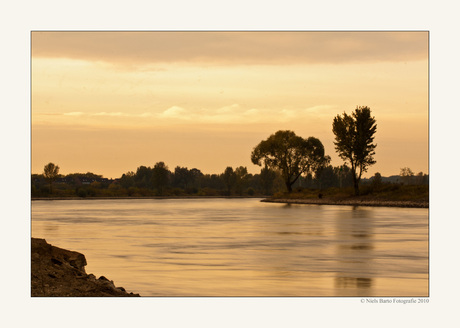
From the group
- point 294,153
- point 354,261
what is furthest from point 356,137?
point 354,261

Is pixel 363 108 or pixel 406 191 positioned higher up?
pixel 363 108

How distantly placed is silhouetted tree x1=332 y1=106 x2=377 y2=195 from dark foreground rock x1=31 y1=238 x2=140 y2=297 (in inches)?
3571

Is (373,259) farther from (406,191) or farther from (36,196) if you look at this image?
(36,196)

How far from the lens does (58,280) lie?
1838 cm

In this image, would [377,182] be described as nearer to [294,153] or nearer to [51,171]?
[294,153]

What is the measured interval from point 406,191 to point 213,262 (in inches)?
3272

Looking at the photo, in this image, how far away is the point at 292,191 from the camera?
484 feet

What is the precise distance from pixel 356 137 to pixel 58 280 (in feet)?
309

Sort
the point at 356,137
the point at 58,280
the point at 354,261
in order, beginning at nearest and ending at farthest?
1. the point at 58,280
2. the point at 354,261
3. the point at 356,137

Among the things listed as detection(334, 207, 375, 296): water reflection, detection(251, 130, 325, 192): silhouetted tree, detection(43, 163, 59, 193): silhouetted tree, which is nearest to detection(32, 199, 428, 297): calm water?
detection(334, 207, 375, 296): water reflection

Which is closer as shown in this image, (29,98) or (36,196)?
(29,98)

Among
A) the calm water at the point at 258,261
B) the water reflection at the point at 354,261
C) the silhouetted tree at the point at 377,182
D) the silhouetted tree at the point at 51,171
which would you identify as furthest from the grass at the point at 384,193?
the silhouetted tree at the point at 51,171

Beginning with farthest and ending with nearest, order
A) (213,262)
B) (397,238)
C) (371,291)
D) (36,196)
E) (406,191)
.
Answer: (36,196) < (406,191) < (397,238) < (213,262) < (371,291)

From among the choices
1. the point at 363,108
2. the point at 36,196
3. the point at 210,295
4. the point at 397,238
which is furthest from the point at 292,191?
the point at 210,295
